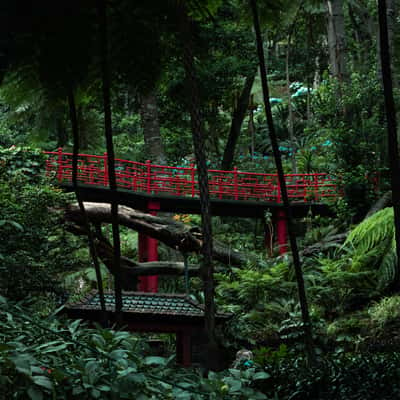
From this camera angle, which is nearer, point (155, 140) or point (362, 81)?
point (362, 81)

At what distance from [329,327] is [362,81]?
19.2 ft

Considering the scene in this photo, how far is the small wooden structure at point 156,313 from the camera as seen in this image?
7688mm

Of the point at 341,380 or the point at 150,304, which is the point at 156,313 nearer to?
the point at 150,304

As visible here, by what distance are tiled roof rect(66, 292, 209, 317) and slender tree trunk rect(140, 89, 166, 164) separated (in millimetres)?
7374

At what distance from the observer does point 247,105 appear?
1938 centimetres

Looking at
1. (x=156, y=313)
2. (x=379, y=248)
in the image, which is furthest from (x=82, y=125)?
(x=379, y=248)

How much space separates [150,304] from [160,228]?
329cm

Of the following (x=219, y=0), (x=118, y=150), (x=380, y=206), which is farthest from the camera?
(x=118, y=150)

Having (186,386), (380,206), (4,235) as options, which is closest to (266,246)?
(380,206)

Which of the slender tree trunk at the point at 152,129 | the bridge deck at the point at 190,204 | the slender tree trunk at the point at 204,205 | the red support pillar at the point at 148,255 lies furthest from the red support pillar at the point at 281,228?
the slender tree trunk at the point at 204,205

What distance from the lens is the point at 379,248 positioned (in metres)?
10.8

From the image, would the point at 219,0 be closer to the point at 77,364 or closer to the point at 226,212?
the point at 77,364

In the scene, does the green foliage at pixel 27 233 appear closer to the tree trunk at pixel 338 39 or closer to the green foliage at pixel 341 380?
the green foliage at pixel 341 380

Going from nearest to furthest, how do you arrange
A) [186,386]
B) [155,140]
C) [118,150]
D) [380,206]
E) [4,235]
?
[186,386], [4,235], [380,206], [155,140], [118,150]
